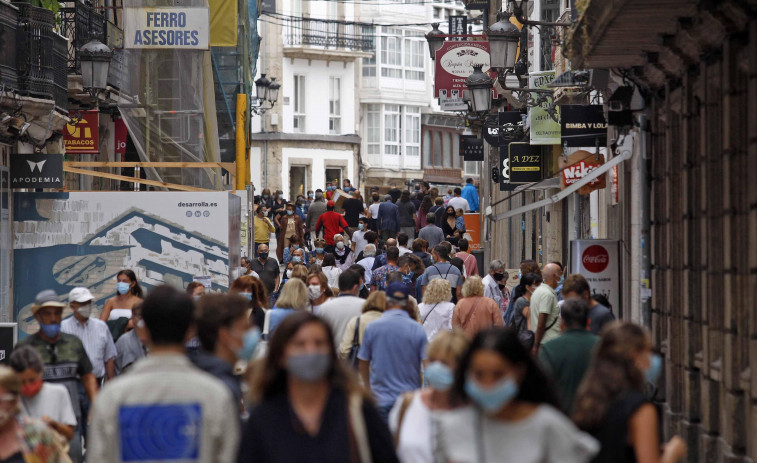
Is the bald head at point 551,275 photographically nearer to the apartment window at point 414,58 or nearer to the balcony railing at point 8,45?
the balcony railing at point 8,45

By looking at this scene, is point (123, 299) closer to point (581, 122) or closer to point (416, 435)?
point (581, 122)

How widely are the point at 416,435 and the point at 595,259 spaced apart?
9670 millimetres

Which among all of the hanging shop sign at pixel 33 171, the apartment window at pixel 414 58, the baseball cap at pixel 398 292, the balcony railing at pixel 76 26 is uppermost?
the apartment window at pixel 414 58

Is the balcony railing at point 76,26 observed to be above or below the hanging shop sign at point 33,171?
above

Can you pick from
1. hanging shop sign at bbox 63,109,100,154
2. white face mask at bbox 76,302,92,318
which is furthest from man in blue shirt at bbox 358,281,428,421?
hanging shop sign at bbox 63,109,100,154

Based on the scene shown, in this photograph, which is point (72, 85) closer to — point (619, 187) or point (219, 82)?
point (219, 82)

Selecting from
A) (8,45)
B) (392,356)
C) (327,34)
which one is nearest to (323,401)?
(392,356)

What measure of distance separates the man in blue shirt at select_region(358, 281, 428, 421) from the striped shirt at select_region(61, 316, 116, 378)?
6.96 ft

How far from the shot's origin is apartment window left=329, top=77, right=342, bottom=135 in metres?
63.3

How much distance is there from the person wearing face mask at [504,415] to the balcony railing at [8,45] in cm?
1456

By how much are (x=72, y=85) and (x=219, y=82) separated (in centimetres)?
259

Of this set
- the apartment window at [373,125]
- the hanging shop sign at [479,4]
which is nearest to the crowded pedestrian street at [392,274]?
the hanging shop sign at [479,4]

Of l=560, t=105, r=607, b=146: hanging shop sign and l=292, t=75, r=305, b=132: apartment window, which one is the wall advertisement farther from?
l=292, t=75, r=305, b=132: apartment window

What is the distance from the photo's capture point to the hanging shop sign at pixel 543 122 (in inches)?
862
